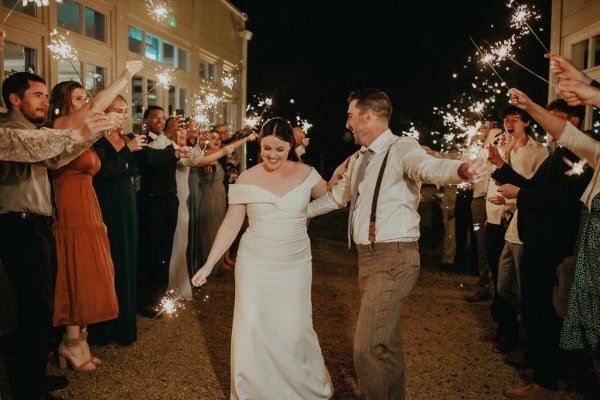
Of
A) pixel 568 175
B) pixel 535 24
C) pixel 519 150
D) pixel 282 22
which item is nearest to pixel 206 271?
pixel 568 175

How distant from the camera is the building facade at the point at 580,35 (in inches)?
360

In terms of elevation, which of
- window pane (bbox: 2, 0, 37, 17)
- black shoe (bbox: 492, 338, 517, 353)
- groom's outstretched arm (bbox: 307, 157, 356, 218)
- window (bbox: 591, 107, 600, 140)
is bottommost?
black shoe (bbox: 492, 338, 517, 353)

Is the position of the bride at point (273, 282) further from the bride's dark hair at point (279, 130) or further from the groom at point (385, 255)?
the groom at point (385, 255)

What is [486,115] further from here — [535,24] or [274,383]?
[274,383]

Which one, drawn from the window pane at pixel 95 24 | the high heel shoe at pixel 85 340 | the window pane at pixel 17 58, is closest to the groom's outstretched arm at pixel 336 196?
the high heel shoe at pixel 85 340

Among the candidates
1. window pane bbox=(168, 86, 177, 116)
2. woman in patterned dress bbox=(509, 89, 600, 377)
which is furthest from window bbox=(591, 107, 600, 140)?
window pane bbox=(168, 86, 177, 116)

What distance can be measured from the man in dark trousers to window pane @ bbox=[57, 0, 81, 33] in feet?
24.5

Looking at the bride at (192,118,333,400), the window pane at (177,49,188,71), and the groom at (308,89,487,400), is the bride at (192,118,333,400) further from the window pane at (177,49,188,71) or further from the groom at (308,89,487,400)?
the window pane at (177,49,188,71)

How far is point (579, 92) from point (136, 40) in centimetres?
1011

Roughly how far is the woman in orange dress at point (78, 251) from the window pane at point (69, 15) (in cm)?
455

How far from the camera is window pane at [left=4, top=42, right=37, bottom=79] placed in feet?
23.3

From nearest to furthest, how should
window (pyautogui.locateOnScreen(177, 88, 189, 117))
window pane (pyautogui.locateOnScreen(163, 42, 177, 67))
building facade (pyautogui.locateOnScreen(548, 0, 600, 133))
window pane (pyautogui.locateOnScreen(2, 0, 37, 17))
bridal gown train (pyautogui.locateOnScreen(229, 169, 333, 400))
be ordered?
1. bridal gown train (pyautogui.locateOnScreen(229, 169, 333, 400))
2. window pane (pyautogui.locateOnScreen(2, 0, 37, 17))
3. building facade (pyautogui.locateOnScreen(548, 0, 600, 133))
4. window pane (pyautogui.locateOnScreen(163, 42, 177, 67))
5. window (pyautogui.locateOnScreen(177, 88, 189, 117))

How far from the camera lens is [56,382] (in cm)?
431

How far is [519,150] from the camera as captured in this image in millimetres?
5527
